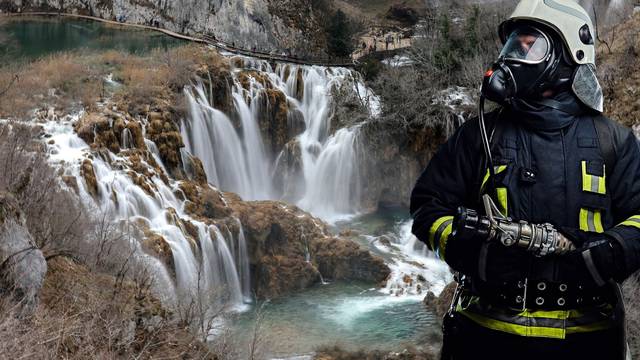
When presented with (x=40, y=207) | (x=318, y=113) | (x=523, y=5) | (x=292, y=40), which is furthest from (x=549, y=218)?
(x=292, y=40)

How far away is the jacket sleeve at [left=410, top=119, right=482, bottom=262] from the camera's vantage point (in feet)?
9.27

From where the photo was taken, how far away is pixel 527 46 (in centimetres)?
281

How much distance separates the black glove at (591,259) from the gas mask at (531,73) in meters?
0.66

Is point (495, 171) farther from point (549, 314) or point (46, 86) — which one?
point (46, 86)

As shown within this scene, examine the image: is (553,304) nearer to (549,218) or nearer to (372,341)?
(549,218)

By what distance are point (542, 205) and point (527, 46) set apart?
752 millimetres

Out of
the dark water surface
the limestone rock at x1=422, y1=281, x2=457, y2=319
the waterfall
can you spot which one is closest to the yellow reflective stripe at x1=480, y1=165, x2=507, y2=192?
the limestone rock at x1=422, y1=281, x2=457, y2=319

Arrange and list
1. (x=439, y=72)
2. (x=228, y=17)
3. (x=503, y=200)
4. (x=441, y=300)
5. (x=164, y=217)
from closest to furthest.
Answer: (x=503, y=200)
(x=441, y=300)
(x=164, y=217)
(x=439, y=72)
(x=228, y=17)

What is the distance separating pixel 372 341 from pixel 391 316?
1518 millimetres

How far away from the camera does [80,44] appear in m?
31.9

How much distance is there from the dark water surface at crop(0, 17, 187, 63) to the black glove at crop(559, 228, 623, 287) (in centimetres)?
2599

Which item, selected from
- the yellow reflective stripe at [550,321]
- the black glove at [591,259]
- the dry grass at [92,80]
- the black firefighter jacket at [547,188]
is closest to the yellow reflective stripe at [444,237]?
the black firefighter jacket at [547,188]

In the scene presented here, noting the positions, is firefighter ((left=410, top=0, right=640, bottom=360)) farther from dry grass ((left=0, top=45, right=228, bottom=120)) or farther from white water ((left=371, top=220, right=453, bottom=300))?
dry grass ((left=0, top=45, right=228, bottom=120))

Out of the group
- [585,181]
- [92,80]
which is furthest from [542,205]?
[92,80]
